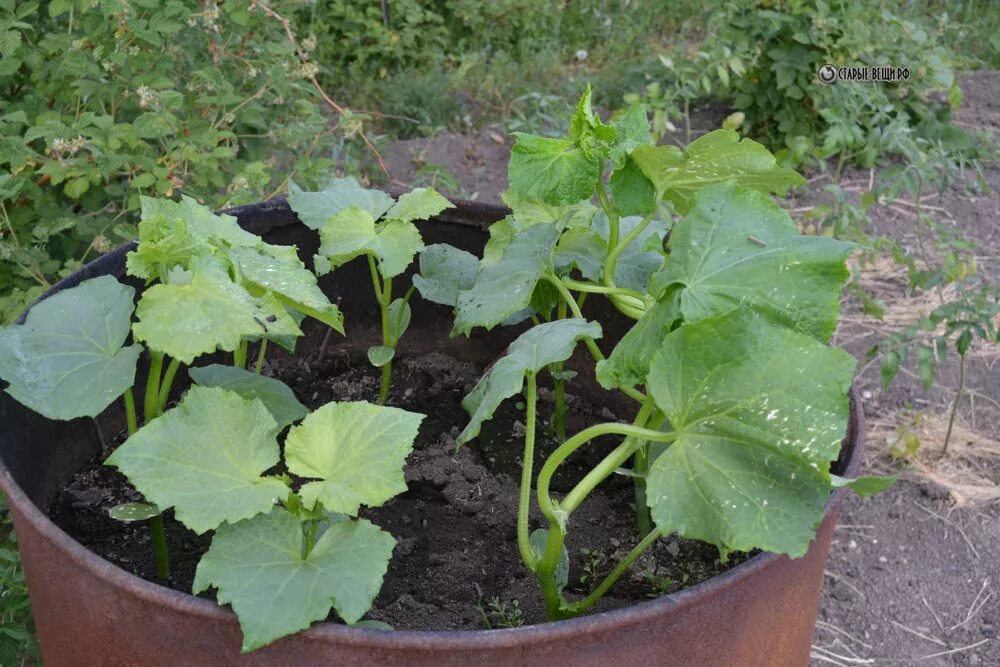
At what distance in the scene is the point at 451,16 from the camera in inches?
214

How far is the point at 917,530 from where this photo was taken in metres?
2.60

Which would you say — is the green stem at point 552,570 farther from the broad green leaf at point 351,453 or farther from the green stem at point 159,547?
the green stem at point 159,547

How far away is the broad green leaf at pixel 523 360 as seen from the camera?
1246mm

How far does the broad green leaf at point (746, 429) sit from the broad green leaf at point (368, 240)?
0.58 metres

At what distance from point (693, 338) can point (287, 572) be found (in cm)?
49

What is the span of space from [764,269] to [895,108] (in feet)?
11.2

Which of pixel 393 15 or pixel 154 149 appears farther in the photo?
pixel 393 15

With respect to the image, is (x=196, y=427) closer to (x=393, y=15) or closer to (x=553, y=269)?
(x=553, y=269)

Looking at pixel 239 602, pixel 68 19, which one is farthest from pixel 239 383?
pixel 68 19

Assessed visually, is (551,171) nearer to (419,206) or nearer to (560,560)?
(419,206)

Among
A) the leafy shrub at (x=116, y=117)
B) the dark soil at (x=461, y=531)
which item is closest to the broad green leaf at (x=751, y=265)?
the dark soil at (x=461, y=531)

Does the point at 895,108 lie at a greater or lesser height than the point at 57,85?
lesser

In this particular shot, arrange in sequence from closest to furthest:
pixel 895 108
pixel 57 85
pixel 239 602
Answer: pixel 239 602, pixel 57 85, pixel 895 108

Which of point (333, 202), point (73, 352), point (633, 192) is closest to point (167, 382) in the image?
point (73, 352)
